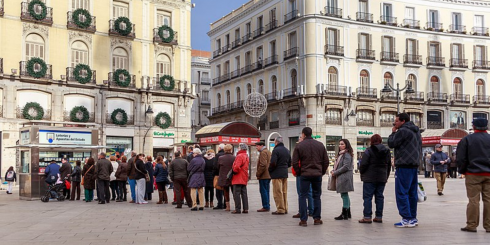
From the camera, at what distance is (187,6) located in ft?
148

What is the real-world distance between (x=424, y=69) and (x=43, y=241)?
50.3 meters

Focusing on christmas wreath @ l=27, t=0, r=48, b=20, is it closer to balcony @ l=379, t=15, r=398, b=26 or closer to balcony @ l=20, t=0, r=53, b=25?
balcony @ l=20, t=0, r=53, b=25

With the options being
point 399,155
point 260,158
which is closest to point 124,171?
point 260,158

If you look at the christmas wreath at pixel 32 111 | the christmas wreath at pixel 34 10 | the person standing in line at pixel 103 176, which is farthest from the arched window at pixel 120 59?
the person standing in line at pixel 103 176

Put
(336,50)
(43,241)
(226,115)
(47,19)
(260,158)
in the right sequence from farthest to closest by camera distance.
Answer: (226,115) < (336,50) < (47,19) < (260,158) < (43,241)

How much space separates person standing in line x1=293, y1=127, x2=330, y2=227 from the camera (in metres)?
11.0

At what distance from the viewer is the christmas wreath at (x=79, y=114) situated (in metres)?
38.9

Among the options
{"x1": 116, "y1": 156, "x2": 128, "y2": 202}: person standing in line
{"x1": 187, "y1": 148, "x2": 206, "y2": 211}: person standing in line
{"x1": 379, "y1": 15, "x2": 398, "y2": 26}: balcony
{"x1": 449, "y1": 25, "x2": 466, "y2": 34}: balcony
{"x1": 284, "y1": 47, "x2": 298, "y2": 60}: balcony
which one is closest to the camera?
{"x1": 187, "y1": 148, "x2": 206, "y2": 211}: person standing in line

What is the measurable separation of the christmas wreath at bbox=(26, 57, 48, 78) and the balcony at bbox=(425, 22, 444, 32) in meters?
36.5

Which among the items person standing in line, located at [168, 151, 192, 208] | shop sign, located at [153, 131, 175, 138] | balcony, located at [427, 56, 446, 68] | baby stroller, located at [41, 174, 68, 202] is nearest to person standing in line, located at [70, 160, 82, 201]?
baby stroller, located at [41, 174, 68, 202]

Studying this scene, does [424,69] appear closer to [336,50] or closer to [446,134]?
[336,50]

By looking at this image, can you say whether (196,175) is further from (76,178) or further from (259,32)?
(259,32)

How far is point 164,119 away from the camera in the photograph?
142 feet

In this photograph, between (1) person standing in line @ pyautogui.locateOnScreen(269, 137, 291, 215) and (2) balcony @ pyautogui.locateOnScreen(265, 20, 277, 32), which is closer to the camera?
(1) person standing in line @ pyautogui.locateOnScreen(269, 137, 291, 215)
